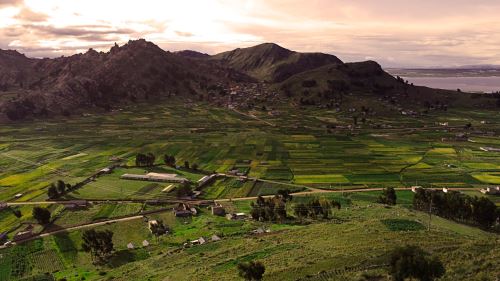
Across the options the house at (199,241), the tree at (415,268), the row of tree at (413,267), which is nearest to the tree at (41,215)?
the house at (199,241)

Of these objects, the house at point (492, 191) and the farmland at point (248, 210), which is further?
the house at point (492, 191)

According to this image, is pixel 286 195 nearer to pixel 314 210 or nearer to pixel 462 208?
pixel 314 210

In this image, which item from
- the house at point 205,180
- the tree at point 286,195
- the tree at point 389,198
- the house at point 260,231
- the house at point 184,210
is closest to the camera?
the house at point 260,231

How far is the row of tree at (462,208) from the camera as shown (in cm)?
9500

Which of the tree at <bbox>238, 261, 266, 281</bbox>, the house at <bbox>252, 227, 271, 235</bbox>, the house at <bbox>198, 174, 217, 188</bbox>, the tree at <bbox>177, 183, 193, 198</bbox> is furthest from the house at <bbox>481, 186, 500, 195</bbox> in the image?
the tree at <bbox>238, 261, 266, 281</bbox>

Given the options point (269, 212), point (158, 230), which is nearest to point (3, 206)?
point (158, 230)

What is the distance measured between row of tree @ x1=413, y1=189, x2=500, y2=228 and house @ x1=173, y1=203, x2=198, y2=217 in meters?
59.0

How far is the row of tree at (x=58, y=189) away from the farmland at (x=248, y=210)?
2.35 meters

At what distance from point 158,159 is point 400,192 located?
96714 mm

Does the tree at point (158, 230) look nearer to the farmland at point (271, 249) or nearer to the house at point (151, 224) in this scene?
the house at point (151, 224)

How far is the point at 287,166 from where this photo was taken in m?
162

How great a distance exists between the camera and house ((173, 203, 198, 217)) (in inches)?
4373

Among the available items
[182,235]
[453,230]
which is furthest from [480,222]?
[182,235]

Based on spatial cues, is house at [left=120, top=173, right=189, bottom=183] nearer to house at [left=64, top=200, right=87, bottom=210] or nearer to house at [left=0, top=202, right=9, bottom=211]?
house at [left=64, top=200, right=87, bottom=210]
